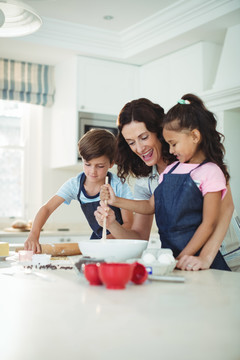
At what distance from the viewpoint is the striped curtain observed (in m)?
4.16

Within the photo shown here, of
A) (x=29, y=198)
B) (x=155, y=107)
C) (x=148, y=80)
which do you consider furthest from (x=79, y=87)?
(x=155, y=107)

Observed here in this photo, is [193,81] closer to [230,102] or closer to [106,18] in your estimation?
[230,102]

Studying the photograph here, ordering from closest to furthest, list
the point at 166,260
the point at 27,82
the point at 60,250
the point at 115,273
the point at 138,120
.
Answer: the point at 115,273 → the point at 166,260 → the point at 60,250 → the point at 138,120 → the point at 27,82

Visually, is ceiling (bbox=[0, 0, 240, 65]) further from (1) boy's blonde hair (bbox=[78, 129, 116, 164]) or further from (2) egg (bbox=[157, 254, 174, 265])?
(2) egg (bbox=[157, 254, 174, 265])

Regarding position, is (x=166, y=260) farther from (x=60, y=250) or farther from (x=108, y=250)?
(x=60, y=250)

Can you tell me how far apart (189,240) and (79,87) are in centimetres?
264

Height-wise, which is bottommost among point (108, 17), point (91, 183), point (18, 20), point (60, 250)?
point (60, 250)

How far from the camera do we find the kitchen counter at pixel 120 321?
2.08ft

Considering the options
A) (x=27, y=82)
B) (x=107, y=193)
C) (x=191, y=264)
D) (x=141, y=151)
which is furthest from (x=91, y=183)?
(x=27, y=82)

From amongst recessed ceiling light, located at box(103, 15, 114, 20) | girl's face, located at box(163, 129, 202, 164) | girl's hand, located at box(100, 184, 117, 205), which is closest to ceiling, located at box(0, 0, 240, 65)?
recessed ceiling light, located at box(103, 15, 114, 20)

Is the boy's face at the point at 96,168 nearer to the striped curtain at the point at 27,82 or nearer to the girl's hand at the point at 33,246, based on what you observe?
the girl's hand at the point at 33,246

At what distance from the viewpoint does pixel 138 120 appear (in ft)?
6.34

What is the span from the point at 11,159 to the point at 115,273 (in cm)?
366

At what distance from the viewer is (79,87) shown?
3980 mm
